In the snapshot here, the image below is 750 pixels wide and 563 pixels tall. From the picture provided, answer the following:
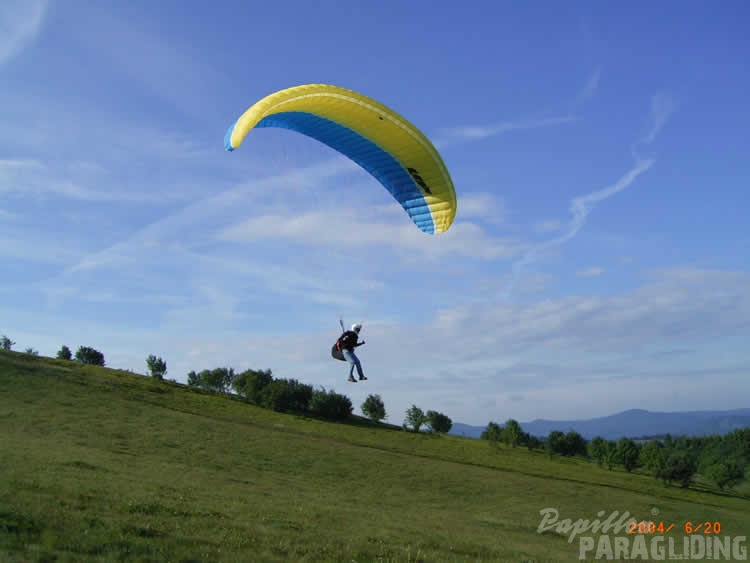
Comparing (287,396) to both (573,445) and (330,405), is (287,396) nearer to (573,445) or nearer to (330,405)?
(330,405)

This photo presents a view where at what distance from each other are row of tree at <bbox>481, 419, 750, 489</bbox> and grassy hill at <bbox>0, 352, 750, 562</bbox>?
756 cm

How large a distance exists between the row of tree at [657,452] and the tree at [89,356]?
258 feet

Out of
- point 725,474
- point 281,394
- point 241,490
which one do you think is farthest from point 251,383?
point 725,474

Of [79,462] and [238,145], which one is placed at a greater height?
[238,145]

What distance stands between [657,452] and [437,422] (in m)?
39.8

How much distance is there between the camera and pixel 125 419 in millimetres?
41250

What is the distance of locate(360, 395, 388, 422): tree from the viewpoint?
99.9 m

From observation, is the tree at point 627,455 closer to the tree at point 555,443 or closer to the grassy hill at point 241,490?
the tree at point 555,443

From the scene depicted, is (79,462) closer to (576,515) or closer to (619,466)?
(576,515)

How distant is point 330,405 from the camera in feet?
269

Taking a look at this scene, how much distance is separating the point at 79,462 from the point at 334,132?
15352 millimetres

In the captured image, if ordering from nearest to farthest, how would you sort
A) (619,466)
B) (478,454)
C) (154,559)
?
(154,559) < (478,454) < (619,466)

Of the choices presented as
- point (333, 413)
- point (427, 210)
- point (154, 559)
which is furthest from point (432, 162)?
point (333, 413)

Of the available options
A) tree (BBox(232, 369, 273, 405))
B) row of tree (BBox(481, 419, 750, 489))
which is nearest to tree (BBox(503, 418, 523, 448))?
row of tree (BBox(481, 419, 750, 489))
